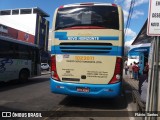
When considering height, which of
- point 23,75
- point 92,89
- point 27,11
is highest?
point 27,11

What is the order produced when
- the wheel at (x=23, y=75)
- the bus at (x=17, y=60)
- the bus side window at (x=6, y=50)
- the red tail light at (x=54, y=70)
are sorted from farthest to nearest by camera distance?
the wheel at (x=23, y=75)
the bus at (x=17, y=60)
the bus side window at (x=6, y=50)
the red tail light at (x=54, y=70)

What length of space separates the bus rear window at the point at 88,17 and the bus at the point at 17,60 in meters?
5.89

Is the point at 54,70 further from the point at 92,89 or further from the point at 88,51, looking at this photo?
the point at 92,89

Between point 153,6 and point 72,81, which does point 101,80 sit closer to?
point 72,81

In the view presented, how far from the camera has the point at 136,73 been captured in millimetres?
23234

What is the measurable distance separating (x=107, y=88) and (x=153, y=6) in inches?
166

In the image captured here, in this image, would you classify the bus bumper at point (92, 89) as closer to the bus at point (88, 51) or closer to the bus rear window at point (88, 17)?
the bus at point (88, 51)

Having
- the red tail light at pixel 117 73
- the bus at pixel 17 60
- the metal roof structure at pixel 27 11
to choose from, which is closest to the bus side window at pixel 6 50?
the bus at pixel 17 60

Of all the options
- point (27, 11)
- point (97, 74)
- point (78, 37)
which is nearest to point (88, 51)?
point (78, 37)

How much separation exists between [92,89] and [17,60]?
816 centimetres

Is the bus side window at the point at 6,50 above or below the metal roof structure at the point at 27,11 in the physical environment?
below

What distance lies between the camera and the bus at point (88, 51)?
885 cm

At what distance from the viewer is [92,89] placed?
8.87 metres

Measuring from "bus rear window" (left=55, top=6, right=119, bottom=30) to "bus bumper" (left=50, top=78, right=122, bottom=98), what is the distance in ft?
6.93
